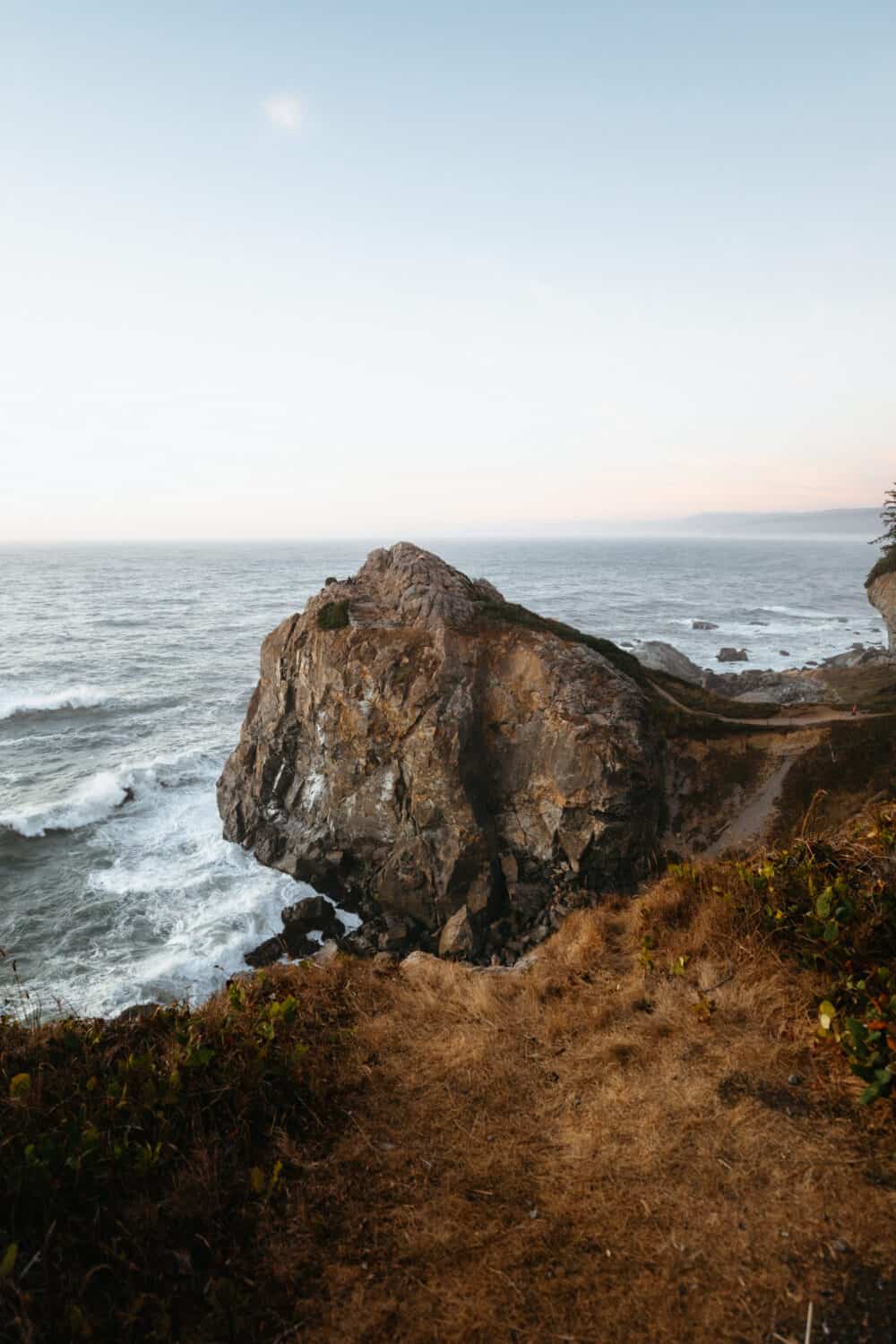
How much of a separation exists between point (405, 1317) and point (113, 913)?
2643 cm

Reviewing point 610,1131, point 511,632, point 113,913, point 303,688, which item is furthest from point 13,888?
point 610,1131

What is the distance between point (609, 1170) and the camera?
5027 mm

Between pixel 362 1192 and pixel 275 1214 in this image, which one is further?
pixel 362 1192

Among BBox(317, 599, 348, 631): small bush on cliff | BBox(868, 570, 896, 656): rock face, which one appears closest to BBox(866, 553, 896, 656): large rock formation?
BBox(868, 570, 896, 656): rock face

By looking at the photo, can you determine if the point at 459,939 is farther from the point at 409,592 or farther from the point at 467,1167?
the point at 467,1167

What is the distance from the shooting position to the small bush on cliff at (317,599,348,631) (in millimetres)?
31916

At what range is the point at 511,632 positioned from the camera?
99.9 ft

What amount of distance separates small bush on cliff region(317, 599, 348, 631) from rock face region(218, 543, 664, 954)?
0.08 metres

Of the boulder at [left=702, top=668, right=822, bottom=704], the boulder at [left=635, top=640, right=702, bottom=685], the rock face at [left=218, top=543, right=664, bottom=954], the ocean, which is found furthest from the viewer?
the boulder at [left=635, top=640, right=702, bottom=685]

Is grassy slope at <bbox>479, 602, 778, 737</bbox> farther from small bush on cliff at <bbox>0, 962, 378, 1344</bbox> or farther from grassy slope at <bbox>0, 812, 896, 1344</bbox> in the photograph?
small bush on cliff at <bbox>0, 962, 378, 1344</bbox>

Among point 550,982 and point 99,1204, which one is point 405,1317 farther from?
point 550,982

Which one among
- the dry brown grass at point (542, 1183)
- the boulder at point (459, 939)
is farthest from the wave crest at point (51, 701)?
the dry brown grass at point (542, 1183)

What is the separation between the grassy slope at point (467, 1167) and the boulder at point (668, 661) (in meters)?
48.5

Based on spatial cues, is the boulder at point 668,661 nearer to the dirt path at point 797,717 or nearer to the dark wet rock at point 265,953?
the dirt path at point 797,717
